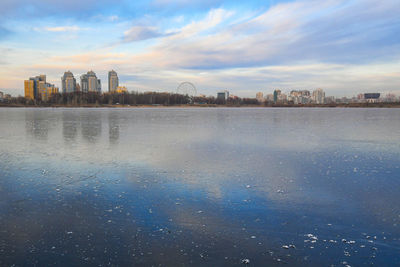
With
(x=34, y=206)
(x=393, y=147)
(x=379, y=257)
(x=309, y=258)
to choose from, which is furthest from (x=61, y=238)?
(x=393, y=147)

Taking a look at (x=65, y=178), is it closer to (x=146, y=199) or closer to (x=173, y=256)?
(x=146, y=199)

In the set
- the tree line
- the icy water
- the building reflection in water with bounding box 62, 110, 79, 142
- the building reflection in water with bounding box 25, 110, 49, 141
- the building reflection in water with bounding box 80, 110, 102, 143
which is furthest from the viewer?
the tree line

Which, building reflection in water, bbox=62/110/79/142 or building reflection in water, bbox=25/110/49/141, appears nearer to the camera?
building reflection in water, bbox=62/110/79/142

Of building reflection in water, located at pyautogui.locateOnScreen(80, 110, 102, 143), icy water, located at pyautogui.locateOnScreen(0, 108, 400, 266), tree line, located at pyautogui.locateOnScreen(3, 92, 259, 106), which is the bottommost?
icy water, located at pyautogui.locateOnScreen(0, 108, 400, 266)

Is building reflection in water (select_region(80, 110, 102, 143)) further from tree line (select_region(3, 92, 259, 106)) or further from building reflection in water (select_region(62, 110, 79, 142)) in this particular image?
tree line (select_region(3, 92, 259, 106))

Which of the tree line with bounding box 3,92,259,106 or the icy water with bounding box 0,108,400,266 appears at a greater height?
the tree line with bounding box 3,92,259,106

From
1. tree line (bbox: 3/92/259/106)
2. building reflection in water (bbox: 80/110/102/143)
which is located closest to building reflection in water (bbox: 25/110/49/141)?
building reflection in water (bbox: 80/110/102/143)

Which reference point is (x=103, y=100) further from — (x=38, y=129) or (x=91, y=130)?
(x=91, y=130)

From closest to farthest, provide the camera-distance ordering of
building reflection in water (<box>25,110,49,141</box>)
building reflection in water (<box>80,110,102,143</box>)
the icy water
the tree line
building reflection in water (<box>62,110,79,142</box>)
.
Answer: the icy water → building reflection in water (<box>62,110,79,142</box>) → building reflection in water (<box>80,110,102,143</box>) → building reflection in water (<box>25,110,49,141</box>) → the tree line

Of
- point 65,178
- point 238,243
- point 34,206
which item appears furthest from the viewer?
point 65,178

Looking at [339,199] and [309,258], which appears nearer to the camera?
[309,258]

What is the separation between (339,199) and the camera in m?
6.09

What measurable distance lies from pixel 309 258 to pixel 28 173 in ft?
23.0

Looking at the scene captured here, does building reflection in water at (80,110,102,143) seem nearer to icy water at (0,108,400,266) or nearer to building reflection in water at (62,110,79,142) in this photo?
building reflection in water at (62,110,79,142)
